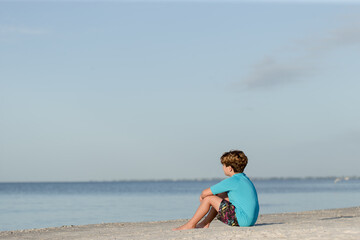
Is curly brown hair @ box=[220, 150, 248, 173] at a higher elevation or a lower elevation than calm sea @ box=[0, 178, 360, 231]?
higher

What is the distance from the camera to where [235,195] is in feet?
27.5

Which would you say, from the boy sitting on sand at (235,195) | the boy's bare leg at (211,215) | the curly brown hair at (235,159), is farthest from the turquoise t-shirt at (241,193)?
the boy's bare leg at (211,215)

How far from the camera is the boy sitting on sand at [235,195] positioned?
8.34m

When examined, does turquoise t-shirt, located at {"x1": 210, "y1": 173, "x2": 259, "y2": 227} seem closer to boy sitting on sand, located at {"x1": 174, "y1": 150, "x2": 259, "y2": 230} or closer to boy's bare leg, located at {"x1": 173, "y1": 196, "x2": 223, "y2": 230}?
boy sitting on sand, located at {"x1": 174, "y1": 150, "x2": 259, "y2": 230}

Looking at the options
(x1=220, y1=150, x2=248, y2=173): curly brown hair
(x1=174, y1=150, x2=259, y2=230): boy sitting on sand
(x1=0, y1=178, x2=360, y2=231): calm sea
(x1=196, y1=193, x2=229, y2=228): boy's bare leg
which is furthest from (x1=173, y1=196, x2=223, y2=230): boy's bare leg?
(x1=0, y1=178, x2=360, y2=231): calm sea

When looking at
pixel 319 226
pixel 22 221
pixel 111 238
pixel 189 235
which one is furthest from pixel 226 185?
pixel 22 221

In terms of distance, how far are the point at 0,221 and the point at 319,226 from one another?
13947 millimetres

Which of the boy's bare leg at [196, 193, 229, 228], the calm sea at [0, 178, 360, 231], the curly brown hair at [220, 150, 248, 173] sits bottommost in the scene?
the calm sea at [0, 178, 360, 231]

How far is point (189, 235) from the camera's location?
26.9 feet

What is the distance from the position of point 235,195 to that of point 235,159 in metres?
0.55

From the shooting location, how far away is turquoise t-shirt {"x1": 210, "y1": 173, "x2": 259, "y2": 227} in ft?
27.4

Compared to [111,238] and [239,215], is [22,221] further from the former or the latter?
[239,215]

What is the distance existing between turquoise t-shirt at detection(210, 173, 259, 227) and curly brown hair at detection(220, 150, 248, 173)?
0.13 meters

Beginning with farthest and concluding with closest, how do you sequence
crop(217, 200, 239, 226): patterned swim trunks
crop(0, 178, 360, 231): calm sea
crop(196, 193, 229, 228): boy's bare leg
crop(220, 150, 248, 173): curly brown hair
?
crop(0, 178, 360, 231): calm sea → crop(196, 193, 229, 228): boy's bare leg → crop(217, 200, 239, 226): patterned swim trunks → crop(220, 150, 248, 173): curly brown hair
